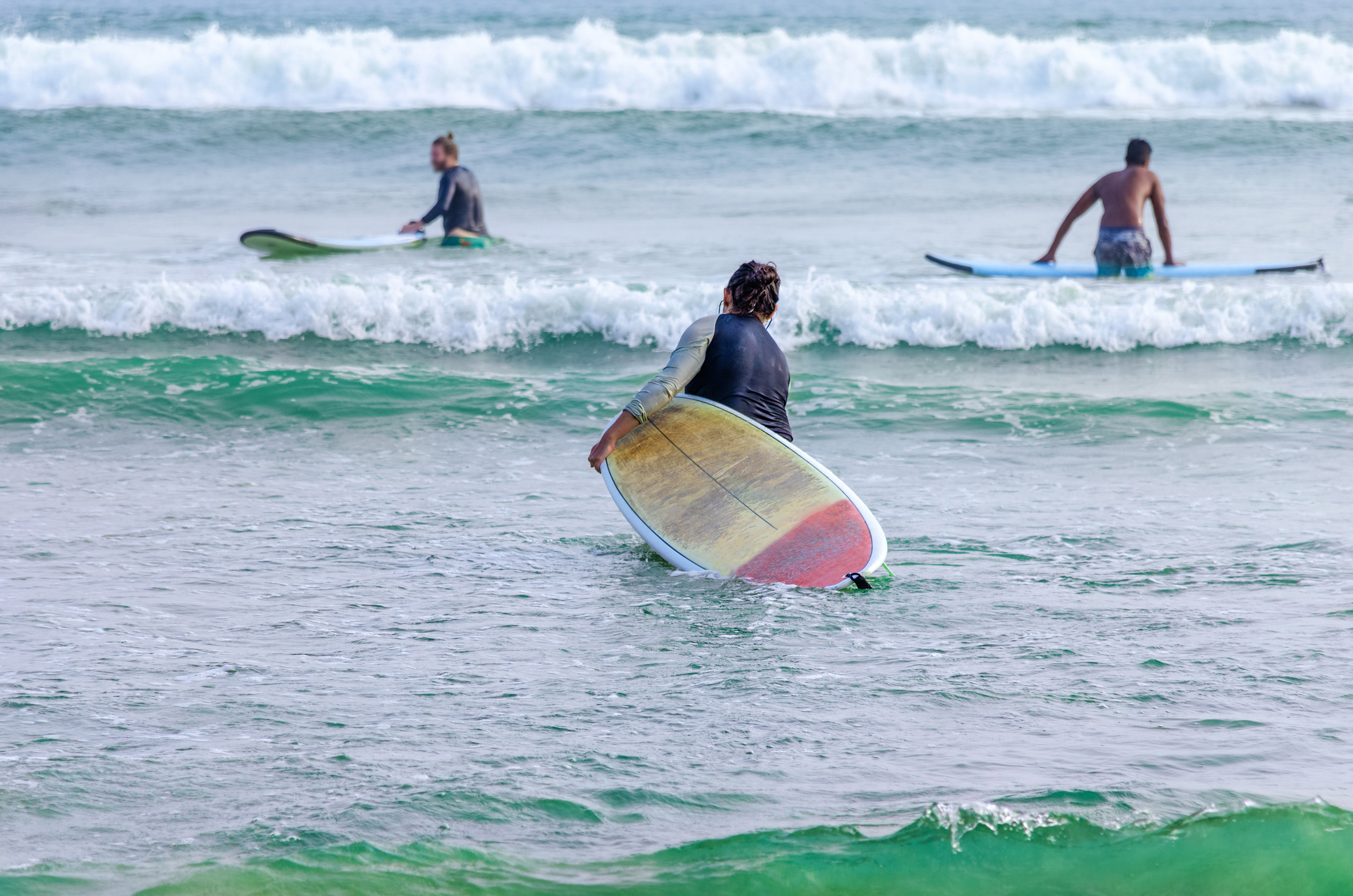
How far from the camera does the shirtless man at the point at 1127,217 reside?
11.7 m

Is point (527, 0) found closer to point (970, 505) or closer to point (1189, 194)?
point (1189, 194)

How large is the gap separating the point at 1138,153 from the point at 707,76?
16.5 m

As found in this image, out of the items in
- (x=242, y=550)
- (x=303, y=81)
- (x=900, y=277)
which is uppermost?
(x=303, y=81)

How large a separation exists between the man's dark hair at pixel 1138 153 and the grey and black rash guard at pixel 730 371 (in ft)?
23.8

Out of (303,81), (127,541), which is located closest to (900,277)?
(127,541)

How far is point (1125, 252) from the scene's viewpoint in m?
11.8

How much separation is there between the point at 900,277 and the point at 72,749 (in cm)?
1015

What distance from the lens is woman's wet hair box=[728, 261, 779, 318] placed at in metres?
5.49

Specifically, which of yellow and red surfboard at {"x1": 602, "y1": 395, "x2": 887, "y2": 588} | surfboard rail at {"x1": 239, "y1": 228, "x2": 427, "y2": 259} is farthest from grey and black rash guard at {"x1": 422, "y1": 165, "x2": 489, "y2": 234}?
yellow and red surfboard at {"x1": 602, "y1": 395, "x2": 887, "y2": 588}

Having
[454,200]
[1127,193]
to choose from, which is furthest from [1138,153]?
[454,200]

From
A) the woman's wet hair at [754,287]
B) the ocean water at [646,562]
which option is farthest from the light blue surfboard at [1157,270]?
the woman's wet hair at [754,287]

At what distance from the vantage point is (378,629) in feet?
15.8

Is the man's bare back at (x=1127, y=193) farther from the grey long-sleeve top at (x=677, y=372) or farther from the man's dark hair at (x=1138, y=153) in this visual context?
the grey long-sleeve top at (x=677, y=372)

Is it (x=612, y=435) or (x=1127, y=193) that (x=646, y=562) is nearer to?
(x=612, y=435)
